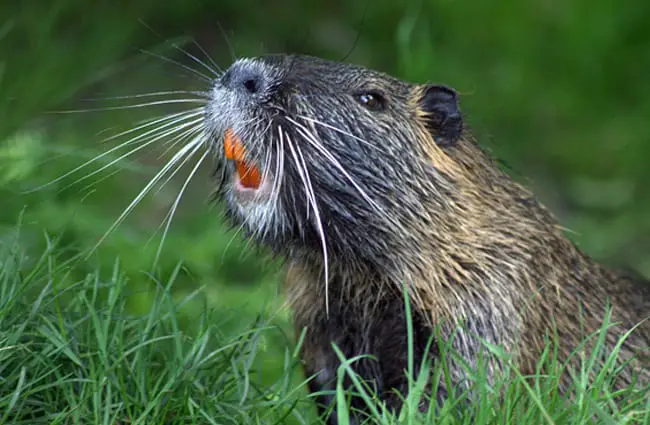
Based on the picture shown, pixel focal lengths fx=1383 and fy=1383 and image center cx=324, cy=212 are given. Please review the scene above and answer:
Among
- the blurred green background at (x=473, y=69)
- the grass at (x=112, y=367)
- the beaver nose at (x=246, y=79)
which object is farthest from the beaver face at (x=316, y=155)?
the blurred green background at (x=473, y=69)

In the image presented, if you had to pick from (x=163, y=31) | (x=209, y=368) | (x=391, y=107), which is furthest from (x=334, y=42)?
(x=209, y=368)

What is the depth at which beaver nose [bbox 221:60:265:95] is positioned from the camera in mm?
3660

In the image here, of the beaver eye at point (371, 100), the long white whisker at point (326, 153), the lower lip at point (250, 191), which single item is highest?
the beaver eye at point (371, 100)

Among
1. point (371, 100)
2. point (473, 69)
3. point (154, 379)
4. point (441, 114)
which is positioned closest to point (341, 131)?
point (371, 100)

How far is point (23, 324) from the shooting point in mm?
3439

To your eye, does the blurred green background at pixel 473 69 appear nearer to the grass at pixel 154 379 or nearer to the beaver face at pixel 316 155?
the beaver face at pixel 316 155

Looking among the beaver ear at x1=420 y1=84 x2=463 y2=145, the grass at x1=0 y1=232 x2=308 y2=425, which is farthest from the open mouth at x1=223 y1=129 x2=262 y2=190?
the beaver ear at x1=420 y1=84 x2=463 y2=145

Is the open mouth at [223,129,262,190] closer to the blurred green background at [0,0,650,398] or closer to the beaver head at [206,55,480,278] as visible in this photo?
the beaver head at [206,55,480,278]

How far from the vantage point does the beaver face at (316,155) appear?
12.0 ft

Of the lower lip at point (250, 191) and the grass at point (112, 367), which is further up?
the lower lip at point (250, 191)

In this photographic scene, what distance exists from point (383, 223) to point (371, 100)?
1.19 ft

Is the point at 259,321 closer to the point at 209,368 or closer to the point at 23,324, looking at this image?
the point at 209,368

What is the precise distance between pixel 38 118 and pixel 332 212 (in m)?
→ 1.98

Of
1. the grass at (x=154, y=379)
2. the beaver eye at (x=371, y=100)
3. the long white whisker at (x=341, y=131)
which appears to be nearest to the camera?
the grass at (x=154, y=379)
